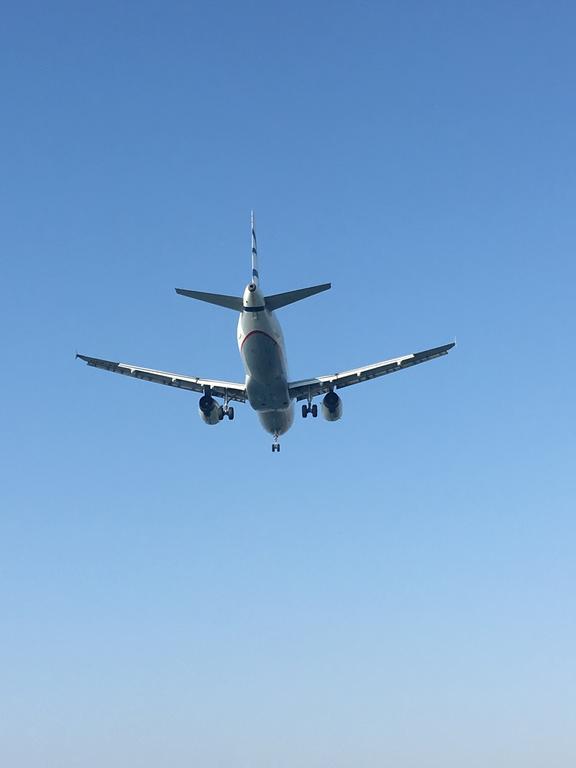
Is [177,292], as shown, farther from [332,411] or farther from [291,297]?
[332,411]

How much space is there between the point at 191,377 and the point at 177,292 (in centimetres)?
1488

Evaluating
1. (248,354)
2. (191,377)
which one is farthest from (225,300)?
(191,377)

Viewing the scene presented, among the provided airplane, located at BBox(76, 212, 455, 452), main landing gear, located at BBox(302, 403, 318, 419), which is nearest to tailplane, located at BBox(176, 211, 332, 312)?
airplane, located at BBox(76, 212, 455, 452)

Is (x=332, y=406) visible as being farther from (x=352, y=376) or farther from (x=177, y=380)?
(x=177, y=380)

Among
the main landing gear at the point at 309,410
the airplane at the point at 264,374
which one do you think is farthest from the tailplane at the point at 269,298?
the main landing gear at the point at 309,410

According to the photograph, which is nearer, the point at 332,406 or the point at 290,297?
the point at 290,297

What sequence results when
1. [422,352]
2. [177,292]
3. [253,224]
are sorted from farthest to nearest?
1. [253,224]
2. [422,352]
3. [177,292]

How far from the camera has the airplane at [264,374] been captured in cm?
7481

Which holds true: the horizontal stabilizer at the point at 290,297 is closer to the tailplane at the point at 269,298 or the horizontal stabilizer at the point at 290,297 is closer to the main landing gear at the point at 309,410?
the tailplane at the point at 269,298

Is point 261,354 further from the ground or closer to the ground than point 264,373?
further from the ground

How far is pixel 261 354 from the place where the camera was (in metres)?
75.6

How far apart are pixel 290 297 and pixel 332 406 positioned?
38.1 ft

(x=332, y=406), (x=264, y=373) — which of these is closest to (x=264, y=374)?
(x=264, y=373)

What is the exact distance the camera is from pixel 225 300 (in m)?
75.9
